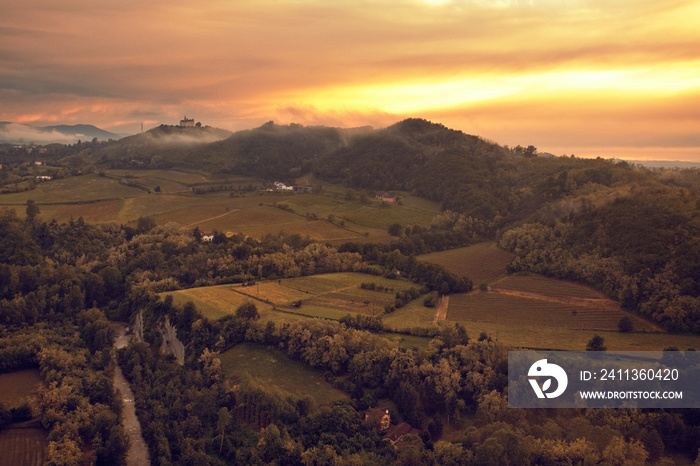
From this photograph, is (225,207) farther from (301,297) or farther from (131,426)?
(131,426)

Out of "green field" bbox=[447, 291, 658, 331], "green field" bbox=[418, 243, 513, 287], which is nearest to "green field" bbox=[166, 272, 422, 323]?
"green field" bbox=[447, 291, 658, 331]

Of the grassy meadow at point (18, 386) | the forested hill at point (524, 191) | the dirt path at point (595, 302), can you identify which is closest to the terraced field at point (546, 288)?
the dirt path at point (595, 302)

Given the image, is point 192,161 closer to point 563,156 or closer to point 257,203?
point 257,203

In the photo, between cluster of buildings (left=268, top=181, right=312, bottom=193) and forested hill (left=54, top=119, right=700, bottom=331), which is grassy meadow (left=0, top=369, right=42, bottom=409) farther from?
cluster of buildings (left=268, top=181, right=312, bottom=193)

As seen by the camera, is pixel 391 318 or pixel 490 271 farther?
pixel 490 271

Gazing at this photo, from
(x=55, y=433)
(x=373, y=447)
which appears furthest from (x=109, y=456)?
(x=373, y=447)

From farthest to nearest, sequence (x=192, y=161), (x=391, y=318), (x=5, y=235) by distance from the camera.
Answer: (x=192, y=161) → (x=5, y=235) → (x=391, y=318)
